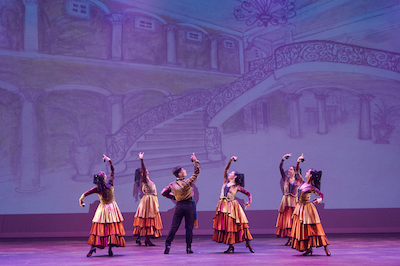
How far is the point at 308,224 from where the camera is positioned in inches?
231

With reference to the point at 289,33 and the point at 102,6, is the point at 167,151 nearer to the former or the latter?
the point at 102,6

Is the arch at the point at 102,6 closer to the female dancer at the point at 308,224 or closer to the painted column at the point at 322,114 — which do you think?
the painted column at the point at 322,114

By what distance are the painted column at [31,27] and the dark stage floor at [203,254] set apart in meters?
4.17

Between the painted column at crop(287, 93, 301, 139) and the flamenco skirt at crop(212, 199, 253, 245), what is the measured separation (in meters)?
4.15

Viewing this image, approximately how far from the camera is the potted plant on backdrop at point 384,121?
10109 millimetres

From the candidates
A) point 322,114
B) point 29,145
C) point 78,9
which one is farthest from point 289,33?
point 29,145

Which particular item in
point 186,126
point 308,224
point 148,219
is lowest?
point 148,219

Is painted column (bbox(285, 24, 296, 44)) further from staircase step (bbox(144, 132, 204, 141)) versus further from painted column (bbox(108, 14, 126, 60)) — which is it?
painted column (bbox(108, 14, 126, 60))

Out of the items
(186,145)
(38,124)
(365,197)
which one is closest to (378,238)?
(365,197)

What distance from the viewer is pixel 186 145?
9867mm

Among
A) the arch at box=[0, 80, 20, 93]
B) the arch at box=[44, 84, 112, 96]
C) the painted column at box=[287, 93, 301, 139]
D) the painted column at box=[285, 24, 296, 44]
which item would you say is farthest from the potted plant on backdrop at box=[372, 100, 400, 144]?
the arch at box=[0, 80, 20, 93]

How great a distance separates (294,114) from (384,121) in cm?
211

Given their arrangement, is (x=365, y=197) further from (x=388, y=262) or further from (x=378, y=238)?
(x=388, y=262)

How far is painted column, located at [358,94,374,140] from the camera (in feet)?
33.2
